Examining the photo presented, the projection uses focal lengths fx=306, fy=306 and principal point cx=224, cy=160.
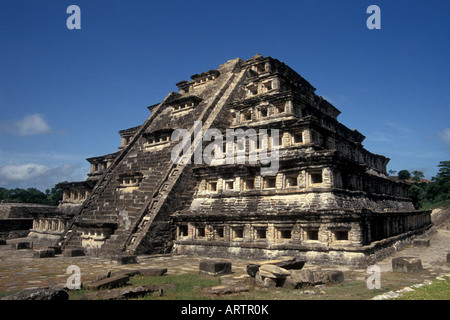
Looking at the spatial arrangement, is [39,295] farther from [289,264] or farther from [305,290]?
[289,264]

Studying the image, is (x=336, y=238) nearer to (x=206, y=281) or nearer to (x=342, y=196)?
(x=342, y=196)

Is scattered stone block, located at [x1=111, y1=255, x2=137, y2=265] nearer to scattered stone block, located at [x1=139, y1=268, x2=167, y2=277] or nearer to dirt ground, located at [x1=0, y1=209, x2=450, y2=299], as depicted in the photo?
dirt ground, located at [x1=0, y1=209, x2=450, y2=299]

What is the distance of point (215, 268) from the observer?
399 inches

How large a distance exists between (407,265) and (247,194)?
7.58 metres

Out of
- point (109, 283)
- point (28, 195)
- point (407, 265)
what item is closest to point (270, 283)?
point (109, 283)

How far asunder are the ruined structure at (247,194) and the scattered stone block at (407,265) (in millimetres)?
1393

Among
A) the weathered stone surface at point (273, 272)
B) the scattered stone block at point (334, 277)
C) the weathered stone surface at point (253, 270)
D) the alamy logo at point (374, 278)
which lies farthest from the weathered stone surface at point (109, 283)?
the alamy logo at point (374, 278)

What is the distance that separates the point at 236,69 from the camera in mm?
26109

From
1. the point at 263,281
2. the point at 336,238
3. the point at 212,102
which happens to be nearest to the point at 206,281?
the point at 263,281

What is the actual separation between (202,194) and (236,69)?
13168mm

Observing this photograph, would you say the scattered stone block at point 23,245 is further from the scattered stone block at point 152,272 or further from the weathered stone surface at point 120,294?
the weathered stone surface at point 120,294

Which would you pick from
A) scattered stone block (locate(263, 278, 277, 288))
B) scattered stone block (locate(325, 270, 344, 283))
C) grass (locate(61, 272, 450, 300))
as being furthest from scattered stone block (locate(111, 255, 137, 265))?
scattered stone block (locate(325, 270, 344, 283))

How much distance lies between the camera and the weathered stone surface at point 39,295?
20.3ft
